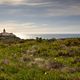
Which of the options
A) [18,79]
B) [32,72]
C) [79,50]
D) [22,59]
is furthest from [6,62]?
[79,50]

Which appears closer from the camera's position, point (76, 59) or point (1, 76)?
point (1, 76)

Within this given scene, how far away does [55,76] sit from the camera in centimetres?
1741

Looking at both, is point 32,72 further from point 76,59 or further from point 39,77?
point 76,59

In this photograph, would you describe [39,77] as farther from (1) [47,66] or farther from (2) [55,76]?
(1) [47,66]

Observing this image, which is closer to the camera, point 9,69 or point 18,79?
point 18,79

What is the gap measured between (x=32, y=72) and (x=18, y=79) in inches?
78.8

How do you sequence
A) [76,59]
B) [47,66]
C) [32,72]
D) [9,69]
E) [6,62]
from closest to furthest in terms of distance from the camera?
[32,72]
[9,69]
[47,66]
[6,62]
[76,59]

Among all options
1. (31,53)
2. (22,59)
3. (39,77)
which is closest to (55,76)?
(39,77)

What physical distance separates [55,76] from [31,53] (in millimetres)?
13270

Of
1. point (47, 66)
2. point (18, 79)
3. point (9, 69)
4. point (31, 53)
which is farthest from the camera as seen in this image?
point (31, 53)

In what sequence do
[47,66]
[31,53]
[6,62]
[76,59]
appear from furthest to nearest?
[31,53] → [76,59] → [6,62] → [47,66]

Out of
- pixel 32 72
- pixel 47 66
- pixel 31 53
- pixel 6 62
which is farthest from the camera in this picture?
pixel 31 53

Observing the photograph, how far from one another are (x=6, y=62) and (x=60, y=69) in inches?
200

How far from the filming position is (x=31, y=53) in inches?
1201
